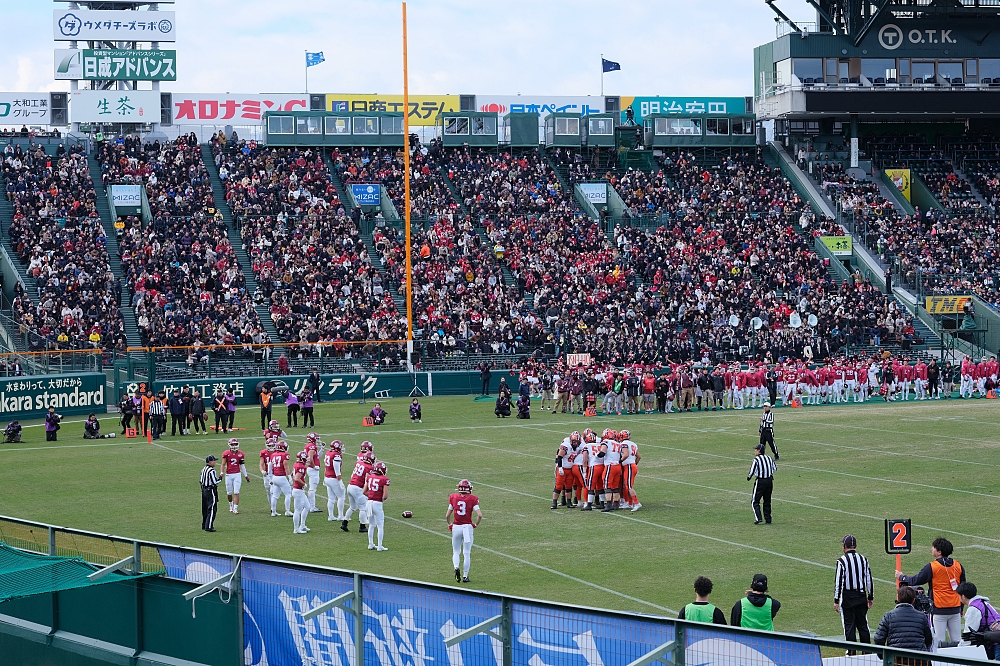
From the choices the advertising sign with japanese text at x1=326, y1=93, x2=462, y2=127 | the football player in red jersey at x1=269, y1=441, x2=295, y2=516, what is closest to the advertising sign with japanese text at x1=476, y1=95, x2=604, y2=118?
the advertising sign with japanese text at x1=326, y1=93, x2=462, y2=127

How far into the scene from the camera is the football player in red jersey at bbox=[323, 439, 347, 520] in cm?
2352

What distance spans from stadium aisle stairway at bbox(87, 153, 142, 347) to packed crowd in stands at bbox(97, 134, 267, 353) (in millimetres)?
386

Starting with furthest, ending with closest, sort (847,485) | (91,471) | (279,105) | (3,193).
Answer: (279,105) → (3,193) → (91,471) → (847,485)

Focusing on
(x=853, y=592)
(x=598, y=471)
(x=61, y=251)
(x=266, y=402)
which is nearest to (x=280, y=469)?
(x=598, y=471)

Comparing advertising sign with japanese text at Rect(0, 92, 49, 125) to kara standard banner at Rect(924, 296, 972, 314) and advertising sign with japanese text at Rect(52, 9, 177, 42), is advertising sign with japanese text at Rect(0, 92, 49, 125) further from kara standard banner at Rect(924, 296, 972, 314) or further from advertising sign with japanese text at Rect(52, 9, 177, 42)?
kara standard banner at Rect(924, 296, 972, 314)

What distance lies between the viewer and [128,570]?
12.8 meters

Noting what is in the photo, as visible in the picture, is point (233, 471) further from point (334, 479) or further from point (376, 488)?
point (376, 488)

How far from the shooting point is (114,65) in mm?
70750

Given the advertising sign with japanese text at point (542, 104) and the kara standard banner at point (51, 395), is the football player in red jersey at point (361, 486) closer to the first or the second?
the kara standard banner at point (51, 395)

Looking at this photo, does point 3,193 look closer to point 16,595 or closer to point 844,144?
point 844,144

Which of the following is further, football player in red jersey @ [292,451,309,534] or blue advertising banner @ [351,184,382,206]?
blue advertising banner @ [351,184,382,206]

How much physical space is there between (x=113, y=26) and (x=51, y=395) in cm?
3226

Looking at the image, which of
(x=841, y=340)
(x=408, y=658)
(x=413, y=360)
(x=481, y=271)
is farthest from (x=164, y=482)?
(x=841, y=340)

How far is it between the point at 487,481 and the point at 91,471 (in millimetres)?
10219
